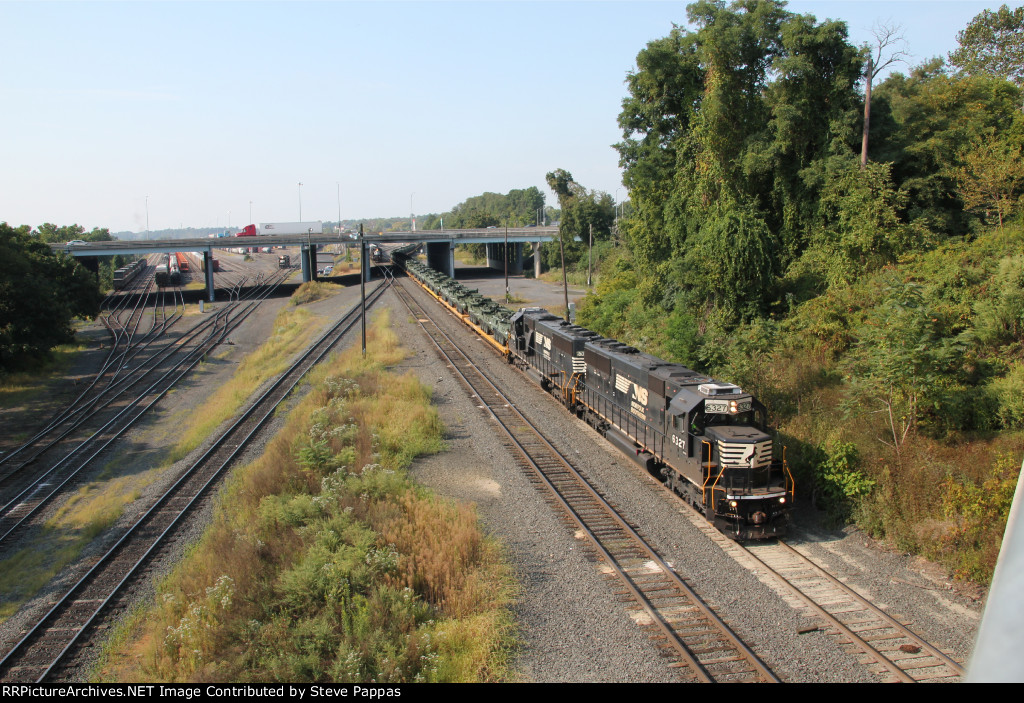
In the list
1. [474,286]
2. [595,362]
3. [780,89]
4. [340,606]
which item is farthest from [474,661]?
[474,286]

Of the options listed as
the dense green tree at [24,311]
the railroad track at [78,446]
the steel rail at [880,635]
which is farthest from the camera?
the dense green tree at [24,311]

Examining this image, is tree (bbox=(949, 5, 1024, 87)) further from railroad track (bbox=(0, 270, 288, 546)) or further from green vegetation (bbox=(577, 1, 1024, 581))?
railroad track (bbox=(0, 270, 288, 546))

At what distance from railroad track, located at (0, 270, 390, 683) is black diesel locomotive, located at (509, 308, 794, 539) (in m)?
13.7

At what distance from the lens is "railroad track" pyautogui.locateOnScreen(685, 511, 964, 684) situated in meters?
11.5

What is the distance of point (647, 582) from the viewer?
1473 centimetres

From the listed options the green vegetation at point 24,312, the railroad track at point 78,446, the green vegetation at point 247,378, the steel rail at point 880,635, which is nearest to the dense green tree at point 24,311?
the green vegetation at point 24,312

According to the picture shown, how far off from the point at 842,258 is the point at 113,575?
1137 inches

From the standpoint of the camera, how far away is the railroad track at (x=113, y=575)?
1375cm

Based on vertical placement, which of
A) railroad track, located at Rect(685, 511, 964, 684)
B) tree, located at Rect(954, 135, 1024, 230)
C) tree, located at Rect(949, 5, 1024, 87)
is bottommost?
railroad track, located at Rect(685, 511, 964, 684)

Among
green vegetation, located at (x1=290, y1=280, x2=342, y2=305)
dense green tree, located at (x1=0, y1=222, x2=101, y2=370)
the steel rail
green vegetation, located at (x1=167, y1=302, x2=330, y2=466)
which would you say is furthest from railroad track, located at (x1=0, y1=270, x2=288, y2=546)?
the steel rail

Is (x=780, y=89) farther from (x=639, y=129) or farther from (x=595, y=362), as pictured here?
(x=595, y=362)

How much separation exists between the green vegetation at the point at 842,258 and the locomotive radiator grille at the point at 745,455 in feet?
9.58

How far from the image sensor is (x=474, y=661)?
11922 mm

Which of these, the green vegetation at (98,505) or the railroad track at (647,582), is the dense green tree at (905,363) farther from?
the green vegetation at (98,505)
